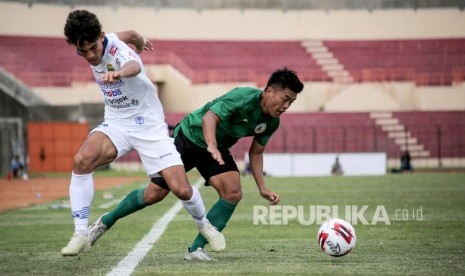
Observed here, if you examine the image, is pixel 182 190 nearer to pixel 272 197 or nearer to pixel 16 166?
pixel 272 197

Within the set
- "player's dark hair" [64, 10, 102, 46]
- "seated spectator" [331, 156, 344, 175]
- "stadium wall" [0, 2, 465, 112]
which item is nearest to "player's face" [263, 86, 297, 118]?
"player's dark hair" [64, 10, 102, 46]

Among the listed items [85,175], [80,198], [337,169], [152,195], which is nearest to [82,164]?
[85,175]

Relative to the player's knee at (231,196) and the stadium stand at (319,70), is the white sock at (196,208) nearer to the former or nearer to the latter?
the player's knee at (231,196)

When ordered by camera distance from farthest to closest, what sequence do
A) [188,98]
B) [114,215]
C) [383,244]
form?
[188,98], [383,244], [114,215]

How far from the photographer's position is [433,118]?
151 ft

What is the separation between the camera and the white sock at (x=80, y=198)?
849 cm

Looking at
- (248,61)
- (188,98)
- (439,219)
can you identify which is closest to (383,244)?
(439,219)

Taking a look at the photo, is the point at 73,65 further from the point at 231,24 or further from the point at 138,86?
the point at 138,86

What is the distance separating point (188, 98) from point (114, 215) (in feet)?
127

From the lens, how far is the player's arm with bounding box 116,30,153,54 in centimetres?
906

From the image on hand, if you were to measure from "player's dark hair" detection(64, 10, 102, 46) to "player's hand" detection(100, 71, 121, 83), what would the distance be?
0.43 metres

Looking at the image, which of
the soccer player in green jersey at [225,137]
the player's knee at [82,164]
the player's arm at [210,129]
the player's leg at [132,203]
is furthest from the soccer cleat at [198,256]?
the player's knee at [82,164]

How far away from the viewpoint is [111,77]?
25.4 feet

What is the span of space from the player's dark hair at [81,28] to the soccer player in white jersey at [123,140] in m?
0.17
